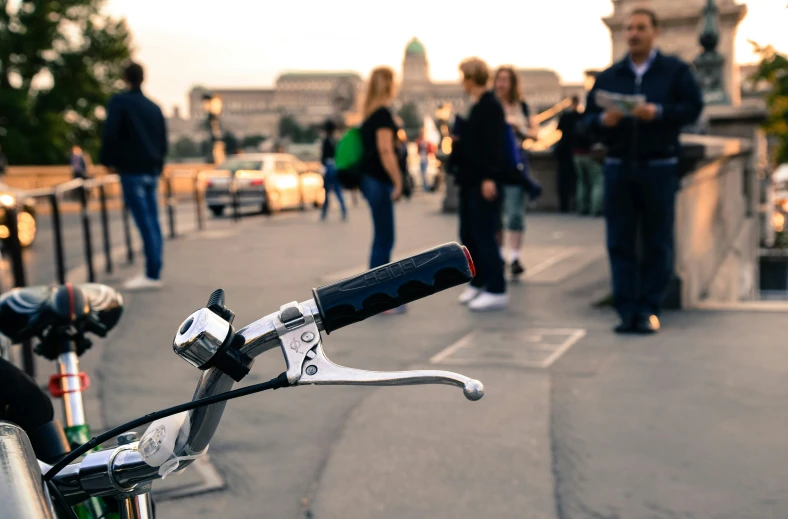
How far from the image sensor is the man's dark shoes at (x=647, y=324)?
579cm

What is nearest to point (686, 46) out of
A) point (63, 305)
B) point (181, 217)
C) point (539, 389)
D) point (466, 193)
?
point (181, 217)

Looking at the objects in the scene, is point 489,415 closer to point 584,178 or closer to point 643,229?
point 643,229

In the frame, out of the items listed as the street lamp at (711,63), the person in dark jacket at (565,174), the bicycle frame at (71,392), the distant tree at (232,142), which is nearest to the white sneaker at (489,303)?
the bicycle frame at (71,392)

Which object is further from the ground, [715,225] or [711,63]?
[711,63]

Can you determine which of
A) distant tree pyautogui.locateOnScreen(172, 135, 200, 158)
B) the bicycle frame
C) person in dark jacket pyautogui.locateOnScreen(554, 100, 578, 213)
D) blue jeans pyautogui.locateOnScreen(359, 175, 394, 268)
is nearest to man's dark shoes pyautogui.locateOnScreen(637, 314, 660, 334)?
blue jeans pyautogui.locateOnScreen(359, 175, 394, 268)

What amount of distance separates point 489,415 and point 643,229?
2.30 metres

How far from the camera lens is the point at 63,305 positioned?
2.22 meters

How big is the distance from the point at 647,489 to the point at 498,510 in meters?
0.53

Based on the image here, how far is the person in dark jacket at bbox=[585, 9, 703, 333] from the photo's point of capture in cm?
568

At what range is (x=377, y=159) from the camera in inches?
276

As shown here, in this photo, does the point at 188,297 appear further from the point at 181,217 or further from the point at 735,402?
the point at 181,217

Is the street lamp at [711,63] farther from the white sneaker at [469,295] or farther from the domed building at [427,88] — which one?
the domed building at [427,88]

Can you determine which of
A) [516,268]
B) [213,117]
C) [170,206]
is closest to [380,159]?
[516,268]

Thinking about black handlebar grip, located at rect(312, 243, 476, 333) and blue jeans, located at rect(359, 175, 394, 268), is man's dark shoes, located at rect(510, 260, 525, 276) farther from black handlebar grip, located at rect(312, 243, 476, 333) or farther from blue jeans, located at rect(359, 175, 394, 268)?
black handlebar grip, located at rect(312, 243, 476, 333)
